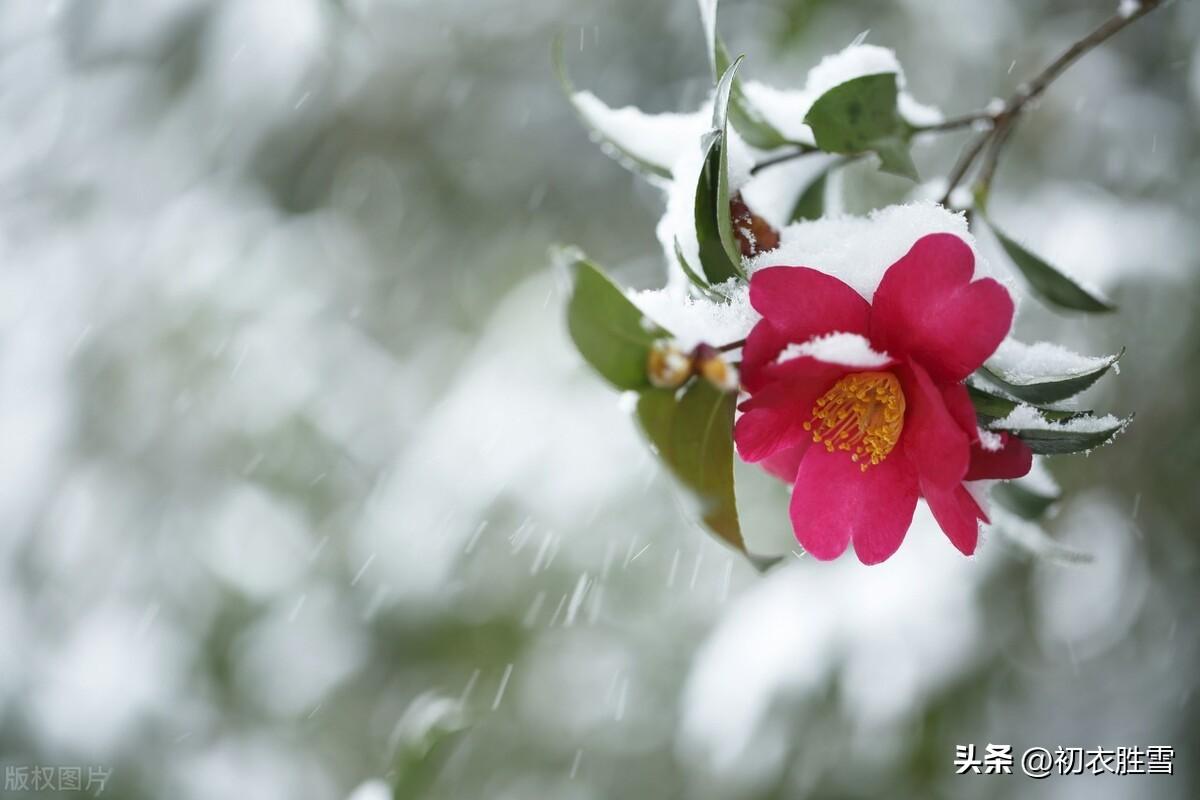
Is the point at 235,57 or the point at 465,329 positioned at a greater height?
the point at 235,57

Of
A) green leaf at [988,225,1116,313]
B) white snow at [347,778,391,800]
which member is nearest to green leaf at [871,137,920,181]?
green leaf at [988,225,1116,313]

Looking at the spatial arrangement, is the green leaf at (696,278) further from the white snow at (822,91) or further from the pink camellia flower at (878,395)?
the white snow at (822,91)

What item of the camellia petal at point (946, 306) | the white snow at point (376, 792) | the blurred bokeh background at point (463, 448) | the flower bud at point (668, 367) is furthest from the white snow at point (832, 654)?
the flower bud at point (668, 367)

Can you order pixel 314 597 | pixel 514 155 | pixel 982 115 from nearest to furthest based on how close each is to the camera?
pixel 982 115
pixel 314 597
pixel 514 155

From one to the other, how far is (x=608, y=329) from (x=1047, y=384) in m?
0.25

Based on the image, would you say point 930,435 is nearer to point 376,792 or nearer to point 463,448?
point 376,792

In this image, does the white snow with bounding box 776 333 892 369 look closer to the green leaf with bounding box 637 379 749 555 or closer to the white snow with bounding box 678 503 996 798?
the green leaf with bounding box 637 379 749 555

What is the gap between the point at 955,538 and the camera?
0.54m

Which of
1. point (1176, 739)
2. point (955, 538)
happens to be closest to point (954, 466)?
point (955, 538)

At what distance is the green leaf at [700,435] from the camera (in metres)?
0.46

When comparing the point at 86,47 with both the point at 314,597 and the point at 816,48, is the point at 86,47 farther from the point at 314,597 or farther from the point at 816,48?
the point at 816,48

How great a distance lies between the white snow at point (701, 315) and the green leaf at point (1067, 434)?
0.51ft

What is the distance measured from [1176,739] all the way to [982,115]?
152 centimetres

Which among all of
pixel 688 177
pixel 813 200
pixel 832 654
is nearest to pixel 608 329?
pixel 688 177
